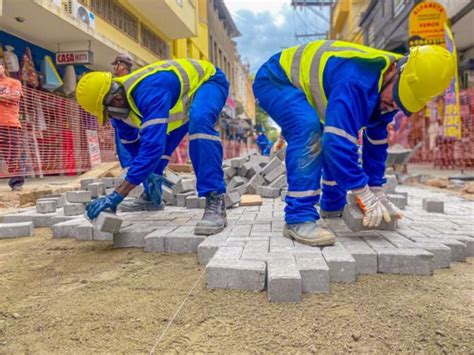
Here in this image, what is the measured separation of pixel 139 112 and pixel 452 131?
777 centimetres

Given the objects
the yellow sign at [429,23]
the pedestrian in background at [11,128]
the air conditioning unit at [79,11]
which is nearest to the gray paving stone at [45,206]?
the pedestrian in background at [11,128]

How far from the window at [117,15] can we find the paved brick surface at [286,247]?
871 centimetres

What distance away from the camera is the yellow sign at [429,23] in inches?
369

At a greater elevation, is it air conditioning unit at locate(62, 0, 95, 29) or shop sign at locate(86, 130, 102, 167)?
air conditioning unit at locate(62, 0, 95, 29)

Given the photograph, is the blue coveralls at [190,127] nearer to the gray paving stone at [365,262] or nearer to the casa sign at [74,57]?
the gray paving stone at [365,262]

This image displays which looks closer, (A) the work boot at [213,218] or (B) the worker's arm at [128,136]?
(A) the work boot at [213,218]

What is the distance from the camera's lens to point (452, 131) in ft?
27.4

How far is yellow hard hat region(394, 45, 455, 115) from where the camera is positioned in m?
2.15

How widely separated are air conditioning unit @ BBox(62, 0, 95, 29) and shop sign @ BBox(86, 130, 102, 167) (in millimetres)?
2497

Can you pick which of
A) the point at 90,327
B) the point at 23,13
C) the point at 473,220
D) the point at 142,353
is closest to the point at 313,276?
the point at 142,353

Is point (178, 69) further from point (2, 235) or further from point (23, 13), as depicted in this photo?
point (23, 13)

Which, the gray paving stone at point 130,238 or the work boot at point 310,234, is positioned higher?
→ the work boot at point 310,234

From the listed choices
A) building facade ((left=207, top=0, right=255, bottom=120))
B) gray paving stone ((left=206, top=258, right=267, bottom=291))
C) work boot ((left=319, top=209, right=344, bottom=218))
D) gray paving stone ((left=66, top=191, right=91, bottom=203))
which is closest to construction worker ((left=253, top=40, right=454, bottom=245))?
gray paving stone ((left=206, top=258, right=267, bottom=291))

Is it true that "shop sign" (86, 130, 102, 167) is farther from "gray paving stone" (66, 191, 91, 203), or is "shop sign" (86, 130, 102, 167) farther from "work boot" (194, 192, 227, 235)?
"work boot" (194, 192, 227, 235)
